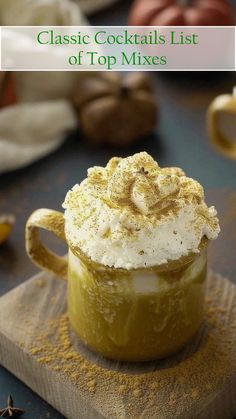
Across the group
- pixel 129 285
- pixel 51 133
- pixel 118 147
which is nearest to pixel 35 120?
pixel 51 133

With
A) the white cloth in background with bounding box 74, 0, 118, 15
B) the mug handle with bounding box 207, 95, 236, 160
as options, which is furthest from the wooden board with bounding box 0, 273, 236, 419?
the white cloth in background with bounding box 74, 0, 118, 15

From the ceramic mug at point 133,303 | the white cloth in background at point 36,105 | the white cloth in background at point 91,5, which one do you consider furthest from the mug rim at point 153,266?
the white cloth in background at point 91,5

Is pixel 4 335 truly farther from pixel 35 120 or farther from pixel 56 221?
pixel 35 120

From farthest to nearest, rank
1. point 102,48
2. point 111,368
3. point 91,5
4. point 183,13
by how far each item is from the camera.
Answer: point 91,5 → point 183,13 → point 102,48 → point 111,368

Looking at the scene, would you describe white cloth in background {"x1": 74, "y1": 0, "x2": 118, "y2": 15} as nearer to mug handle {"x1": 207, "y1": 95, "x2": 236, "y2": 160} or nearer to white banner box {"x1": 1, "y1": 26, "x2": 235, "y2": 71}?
white banner box {"x1": 1, "y1": 26, "x2": 235, "y2": 71}

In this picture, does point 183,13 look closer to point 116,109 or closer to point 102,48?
point 102,48

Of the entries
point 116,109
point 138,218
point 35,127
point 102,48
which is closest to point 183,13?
point 102,48
